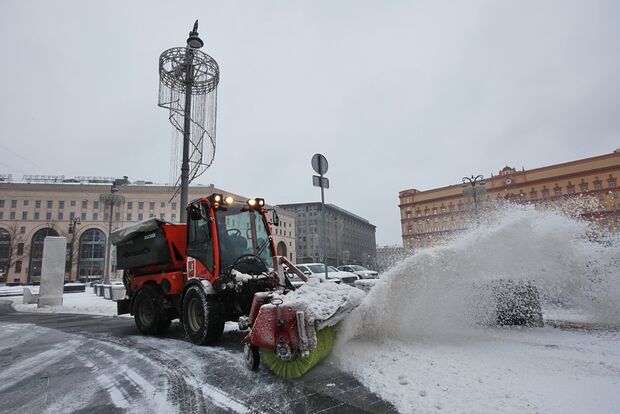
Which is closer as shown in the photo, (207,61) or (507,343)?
(507,343)

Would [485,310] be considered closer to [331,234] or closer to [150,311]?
[150,311]

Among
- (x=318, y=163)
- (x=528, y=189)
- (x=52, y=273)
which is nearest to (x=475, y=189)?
(x=318, y=163)

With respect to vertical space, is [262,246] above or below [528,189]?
below

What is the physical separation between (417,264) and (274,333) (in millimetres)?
2306

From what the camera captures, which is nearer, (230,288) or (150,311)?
(230,288)

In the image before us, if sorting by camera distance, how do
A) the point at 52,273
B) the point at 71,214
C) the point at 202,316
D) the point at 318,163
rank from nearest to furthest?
the point at 202,316
the point at 318,163
the point at 52,273
the point at 71,214

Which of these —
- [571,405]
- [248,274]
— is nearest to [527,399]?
[571,405]

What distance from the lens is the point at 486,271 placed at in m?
5.14

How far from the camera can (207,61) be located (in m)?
10.9

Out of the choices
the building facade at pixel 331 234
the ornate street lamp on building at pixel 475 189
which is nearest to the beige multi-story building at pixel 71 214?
the building facade at pixel 331 234

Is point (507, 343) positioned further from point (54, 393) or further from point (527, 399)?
point (54, 393)

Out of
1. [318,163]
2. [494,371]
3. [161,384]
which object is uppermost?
[318,163]

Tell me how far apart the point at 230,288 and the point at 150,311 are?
3.07 m

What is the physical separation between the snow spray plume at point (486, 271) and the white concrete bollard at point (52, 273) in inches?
650
